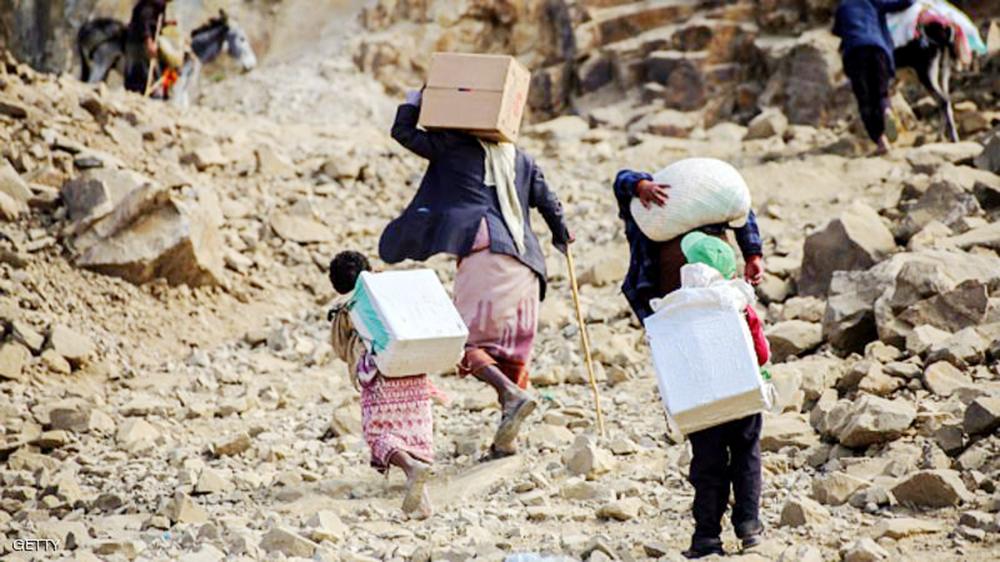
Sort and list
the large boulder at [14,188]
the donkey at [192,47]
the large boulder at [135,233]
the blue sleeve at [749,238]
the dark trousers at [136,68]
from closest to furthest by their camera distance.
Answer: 1. the blue sleeve at [749,238]
2. the large boulder at [135,233]
3. the large boulder at [14,188]
4. the dark trousers at [136,68]
5. the donkey at [192,47]

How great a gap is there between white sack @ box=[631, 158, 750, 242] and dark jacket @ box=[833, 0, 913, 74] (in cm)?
635

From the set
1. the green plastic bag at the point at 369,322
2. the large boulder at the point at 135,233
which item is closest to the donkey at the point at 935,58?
the large boulder at the point at 135,233

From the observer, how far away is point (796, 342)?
23.1 ft

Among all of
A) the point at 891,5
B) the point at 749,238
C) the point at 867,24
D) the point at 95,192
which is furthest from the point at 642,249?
the point at 891,5

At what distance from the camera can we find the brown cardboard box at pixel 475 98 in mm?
6141

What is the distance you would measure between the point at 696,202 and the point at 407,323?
3.75ft

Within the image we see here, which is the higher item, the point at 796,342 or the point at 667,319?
the point at 667,319

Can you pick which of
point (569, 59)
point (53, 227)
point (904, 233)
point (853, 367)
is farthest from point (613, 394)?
point (569, 59)

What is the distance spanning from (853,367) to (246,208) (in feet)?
17.4

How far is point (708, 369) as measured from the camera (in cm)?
443

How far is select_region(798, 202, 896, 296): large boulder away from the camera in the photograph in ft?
25.8

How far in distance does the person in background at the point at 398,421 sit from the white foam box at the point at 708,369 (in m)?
1.29

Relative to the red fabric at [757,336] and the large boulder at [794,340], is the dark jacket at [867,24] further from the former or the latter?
the red fabric at [757,336]

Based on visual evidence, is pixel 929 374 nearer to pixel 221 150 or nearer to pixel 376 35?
pixel 221 150
